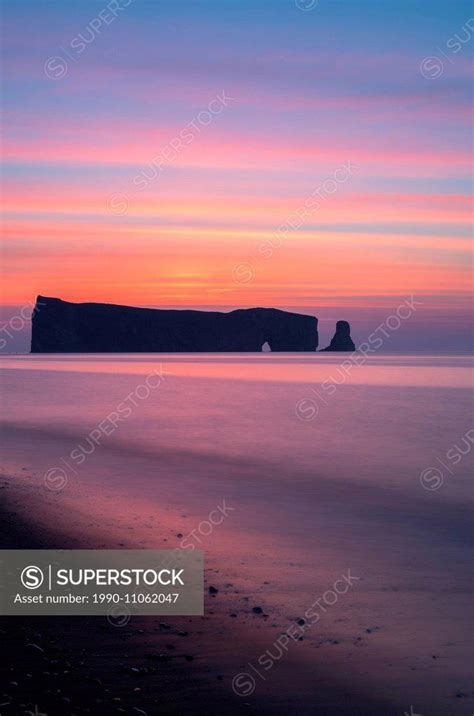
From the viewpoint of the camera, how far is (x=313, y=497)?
1487cm

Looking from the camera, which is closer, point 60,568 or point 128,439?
point 60,568

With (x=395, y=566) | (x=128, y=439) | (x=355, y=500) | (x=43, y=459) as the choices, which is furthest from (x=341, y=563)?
(x=128, y=439)

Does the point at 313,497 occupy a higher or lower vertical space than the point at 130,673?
higher

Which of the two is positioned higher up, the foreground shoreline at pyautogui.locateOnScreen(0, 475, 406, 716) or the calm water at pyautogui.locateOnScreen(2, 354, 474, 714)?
the calm water at pyautogui.locateOnScreen(2, 354, 474, 714)

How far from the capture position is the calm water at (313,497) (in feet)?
25.6

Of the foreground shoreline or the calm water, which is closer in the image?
the foreground shoreline

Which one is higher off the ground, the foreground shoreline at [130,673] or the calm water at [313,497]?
the calm water at [313,497]

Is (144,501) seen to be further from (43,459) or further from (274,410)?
(274,410)

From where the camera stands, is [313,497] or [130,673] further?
[313,497]

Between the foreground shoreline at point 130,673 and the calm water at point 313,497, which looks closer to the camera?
the foreground shoreline at point 130,673

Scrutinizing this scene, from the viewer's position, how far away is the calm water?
7793 millimetres

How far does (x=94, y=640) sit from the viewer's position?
6.71 m

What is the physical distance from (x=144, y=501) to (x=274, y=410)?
2455cm

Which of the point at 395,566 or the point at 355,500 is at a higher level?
the point at 355,500
